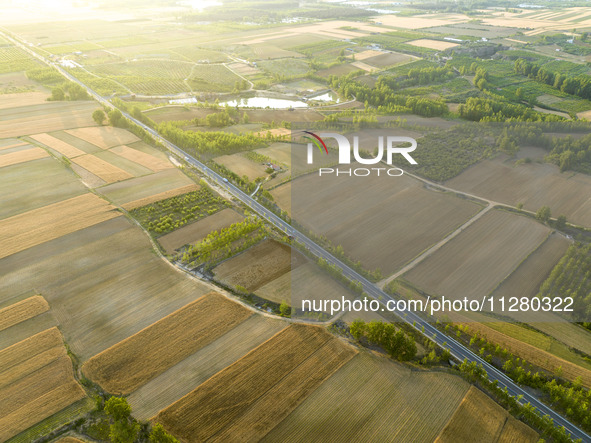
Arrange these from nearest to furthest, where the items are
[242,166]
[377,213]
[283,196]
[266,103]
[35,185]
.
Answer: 1. [377,213]
2. [283,196]
3. [35,185]
4. [242,166]
5. [266,103]

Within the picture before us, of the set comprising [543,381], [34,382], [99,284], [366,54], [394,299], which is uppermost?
[366,54]

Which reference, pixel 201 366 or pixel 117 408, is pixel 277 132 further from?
pixel 117 408

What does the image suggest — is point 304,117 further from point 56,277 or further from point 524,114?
point 56,277

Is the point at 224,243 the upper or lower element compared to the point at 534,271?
upper

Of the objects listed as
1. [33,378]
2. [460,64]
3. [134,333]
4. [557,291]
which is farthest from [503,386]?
[460,64]

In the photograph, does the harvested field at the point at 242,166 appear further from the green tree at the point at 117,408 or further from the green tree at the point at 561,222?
the green tree at the point at 561,222

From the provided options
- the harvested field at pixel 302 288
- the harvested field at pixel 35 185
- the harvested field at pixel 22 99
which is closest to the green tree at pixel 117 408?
the harvested field at pixel 302 288

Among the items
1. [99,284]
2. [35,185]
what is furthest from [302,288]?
[35,185]
